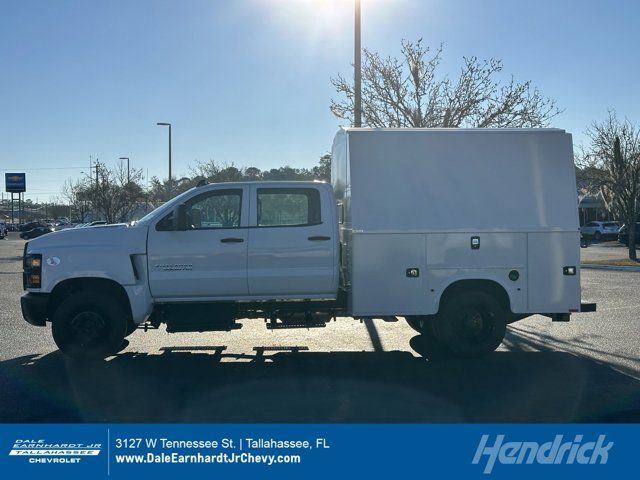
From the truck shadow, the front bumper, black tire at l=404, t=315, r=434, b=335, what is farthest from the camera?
black tire at l=404, t=315, r=434, b=335

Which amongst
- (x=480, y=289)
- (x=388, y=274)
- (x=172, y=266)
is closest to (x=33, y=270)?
(x=172, y=266)

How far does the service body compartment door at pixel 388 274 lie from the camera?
7578 mm

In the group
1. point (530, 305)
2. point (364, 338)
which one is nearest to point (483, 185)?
point (530, 305)

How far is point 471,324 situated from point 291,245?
249 cm

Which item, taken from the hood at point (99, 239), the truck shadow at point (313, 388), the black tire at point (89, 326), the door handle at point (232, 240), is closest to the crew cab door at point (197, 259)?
the door handle at point (232, 240)

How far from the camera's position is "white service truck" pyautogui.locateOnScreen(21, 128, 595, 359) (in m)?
7.49

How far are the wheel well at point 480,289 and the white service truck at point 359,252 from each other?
Answer: 0.01m

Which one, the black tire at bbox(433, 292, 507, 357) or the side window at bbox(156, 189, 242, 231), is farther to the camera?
the black tire at bbox(433, 292, 507, 357)

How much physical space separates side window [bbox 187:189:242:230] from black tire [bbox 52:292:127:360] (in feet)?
4.69

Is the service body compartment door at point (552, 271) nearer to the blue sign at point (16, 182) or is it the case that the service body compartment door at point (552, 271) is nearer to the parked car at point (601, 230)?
the parked car at point (601, 230)

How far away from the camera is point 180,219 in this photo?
7488 millimetres

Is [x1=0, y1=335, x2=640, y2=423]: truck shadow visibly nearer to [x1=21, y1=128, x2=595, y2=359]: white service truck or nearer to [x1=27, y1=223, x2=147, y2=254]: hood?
[x1=21, y1=128, x2=595, y2=359]: white service truck

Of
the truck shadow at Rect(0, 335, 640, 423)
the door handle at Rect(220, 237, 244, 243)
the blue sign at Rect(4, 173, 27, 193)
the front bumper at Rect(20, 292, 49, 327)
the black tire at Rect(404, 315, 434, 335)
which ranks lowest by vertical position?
the truck shadow at Rect(0, 335, 640, 423)

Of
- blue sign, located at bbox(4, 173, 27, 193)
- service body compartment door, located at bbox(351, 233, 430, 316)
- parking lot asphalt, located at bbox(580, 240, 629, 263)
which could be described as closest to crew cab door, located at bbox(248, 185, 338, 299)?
service body compartment door, located at bbox(351, 233, 430, 316)
